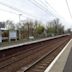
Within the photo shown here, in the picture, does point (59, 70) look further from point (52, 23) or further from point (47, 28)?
point (52, 23)

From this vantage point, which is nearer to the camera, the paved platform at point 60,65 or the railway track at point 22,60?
the paved platform at point 60,65

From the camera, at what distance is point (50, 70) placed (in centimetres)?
1204

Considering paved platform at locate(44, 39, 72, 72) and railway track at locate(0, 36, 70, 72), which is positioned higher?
paved platform at locate(44, 39, 72, 72)

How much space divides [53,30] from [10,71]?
13476 cm

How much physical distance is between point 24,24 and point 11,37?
230 ft

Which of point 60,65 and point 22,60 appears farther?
point 22,60

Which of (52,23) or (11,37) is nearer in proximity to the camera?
(11,37)

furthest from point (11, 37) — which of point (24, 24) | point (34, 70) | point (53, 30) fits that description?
point (53, 30)

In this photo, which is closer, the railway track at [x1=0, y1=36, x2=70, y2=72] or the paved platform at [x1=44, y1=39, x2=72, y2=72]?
the paved platform at [x1=44, y1=39, x2=72, y2=72]

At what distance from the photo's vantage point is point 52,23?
16562cm

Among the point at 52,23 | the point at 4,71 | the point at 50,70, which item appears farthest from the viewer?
the point at 52,23

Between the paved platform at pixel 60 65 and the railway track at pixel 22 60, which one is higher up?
the paved platform at pixel 60 65

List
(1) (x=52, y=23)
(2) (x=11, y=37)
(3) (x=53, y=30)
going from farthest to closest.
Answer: (1) (x=52, y=23) → (3) (x=53, y=30) → (2) (x=11, y=37)

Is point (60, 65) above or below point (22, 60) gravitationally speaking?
above
